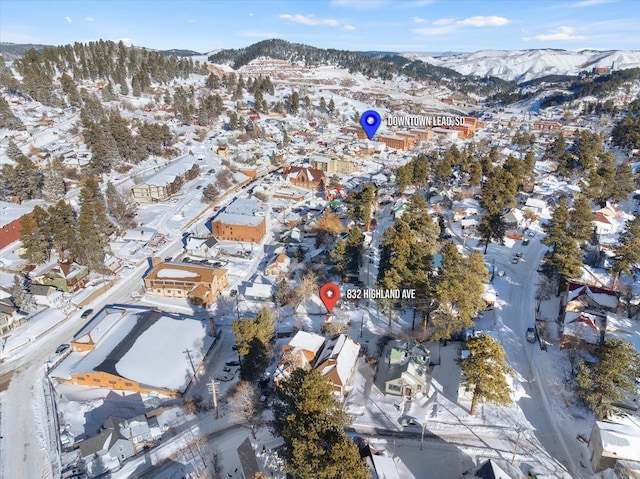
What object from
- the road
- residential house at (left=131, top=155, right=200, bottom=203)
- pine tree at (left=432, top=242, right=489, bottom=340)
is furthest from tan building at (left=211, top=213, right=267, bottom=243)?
the road

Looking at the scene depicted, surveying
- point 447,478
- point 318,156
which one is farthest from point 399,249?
point 318,156

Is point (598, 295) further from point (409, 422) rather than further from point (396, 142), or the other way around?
point (396, 142)

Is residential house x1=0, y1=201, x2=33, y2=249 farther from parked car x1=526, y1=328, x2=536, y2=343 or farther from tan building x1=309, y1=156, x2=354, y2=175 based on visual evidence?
parked car x1=526, y1=328, x2=536, y2=343

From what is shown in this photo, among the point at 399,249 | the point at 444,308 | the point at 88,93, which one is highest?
the point at 88,93

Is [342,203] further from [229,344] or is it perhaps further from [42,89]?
[42,89]

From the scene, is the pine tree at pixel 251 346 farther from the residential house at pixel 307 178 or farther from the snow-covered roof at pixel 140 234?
the residential house at pixel 307 178

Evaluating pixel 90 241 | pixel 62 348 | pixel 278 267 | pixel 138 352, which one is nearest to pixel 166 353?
pixel 138 352

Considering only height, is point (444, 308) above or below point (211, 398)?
above
